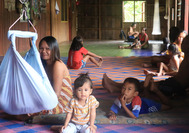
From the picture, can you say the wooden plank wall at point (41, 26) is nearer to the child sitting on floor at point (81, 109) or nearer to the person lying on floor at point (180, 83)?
the person lying on floor at point (180, 83)

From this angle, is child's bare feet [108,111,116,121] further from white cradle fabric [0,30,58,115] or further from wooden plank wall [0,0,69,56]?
wooden plank wall [0,0,69,56]

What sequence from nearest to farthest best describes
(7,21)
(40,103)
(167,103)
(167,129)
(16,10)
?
(40,103), (167,129), (167,103), (7,21), (16,10)

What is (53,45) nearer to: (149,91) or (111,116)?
(111,116)

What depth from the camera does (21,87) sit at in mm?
2004

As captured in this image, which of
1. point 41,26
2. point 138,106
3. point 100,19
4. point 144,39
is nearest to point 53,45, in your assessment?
point 138,106

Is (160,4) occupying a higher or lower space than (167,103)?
higher

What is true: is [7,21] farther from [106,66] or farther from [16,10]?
[106,66]

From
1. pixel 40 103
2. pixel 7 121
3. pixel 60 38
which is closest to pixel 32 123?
pixel 7 121

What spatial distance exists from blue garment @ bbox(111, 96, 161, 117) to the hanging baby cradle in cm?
67

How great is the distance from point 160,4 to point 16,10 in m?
9.66

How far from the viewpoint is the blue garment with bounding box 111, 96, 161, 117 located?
253 cm

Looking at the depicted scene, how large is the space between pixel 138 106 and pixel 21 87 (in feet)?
3.33

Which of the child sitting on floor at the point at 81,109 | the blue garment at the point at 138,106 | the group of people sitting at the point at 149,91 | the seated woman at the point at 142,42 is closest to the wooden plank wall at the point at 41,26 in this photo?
the seated woman at the point at 142,42

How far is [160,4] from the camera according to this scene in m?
15.3
